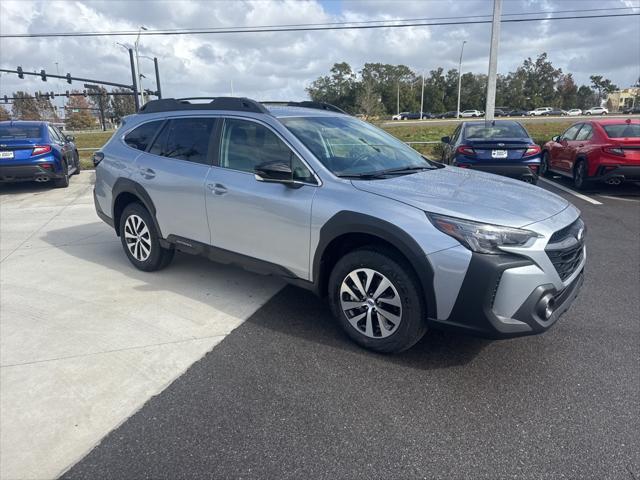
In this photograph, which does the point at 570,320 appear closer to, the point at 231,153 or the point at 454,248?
the point at 454,248

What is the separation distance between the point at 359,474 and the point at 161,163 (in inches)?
139

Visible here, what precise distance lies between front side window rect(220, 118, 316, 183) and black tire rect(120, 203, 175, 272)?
1.31 meters

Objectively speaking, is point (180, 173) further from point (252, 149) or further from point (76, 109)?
point (76, 109)

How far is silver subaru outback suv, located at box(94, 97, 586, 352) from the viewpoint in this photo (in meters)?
2.82

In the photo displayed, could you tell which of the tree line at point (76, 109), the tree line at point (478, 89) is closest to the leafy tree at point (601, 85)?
the tree line at point (478, 89)

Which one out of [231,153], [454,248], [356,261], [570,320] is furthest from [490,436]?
[231,153]

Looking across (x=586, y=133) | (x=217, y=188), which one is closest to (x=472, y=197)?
(x=217, y=188)

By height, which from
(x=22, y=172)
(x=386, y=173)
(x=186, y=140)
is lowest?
(x=22, y=172)

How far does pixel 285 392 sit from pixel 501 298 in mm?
1449

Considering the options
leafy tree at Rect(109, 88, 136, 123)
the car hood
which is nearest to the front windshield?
the car hood

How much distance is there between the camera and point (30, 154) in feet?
32.3

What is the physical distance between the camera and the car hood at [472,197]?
2.92 m

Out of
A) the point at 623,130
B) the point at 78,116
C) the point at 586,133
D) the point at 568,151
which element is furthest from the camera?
the point at 78,116

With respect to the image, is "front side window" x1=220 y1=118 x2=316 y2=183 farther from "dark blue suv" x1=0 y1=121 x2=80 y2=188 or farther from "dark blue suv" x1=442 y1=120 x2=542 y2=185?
"dark blue suv" x1=0 y1=121 x2=80 y2=188
